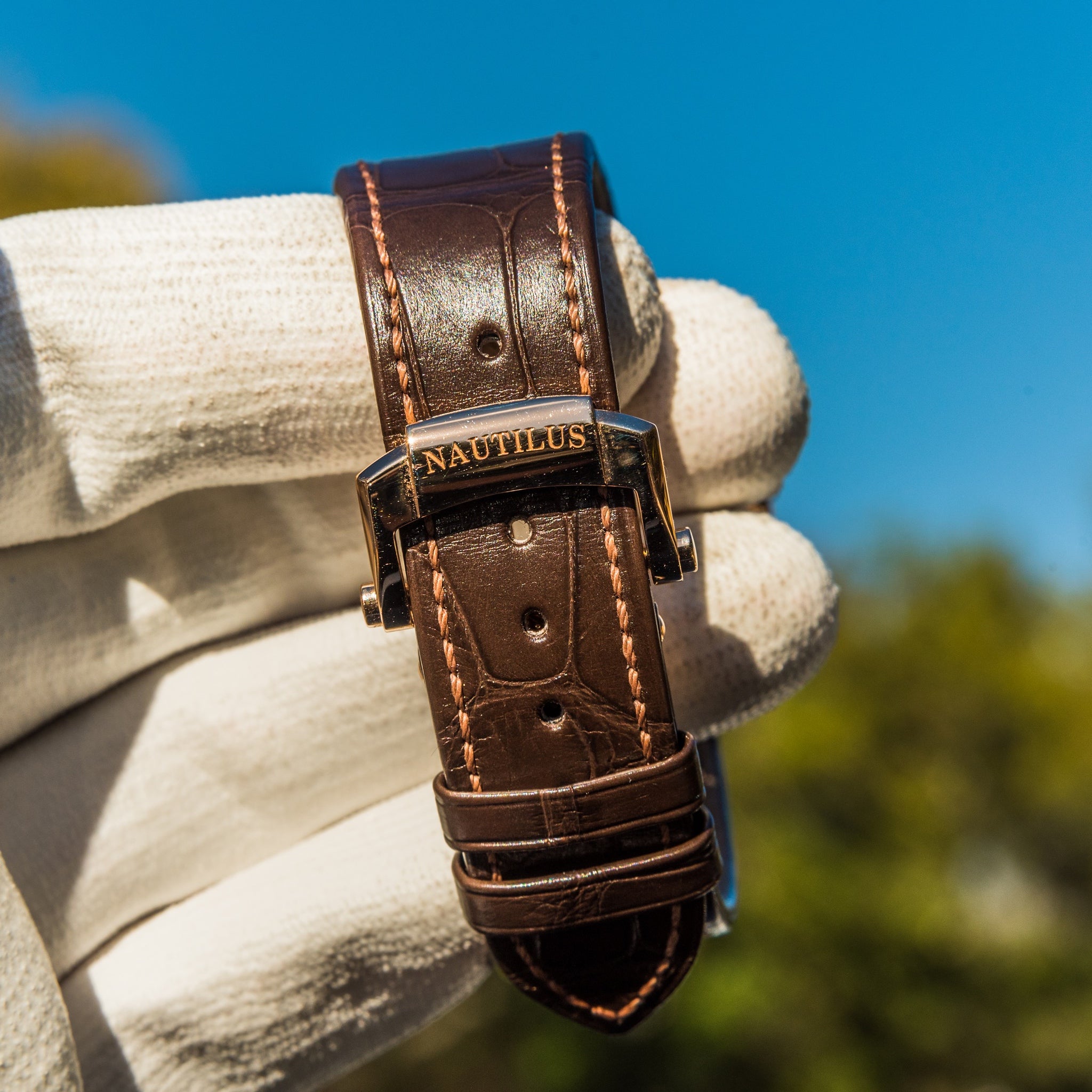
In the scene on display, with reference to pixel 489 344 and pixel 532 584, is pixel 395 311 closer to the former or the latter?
pixel 489 344

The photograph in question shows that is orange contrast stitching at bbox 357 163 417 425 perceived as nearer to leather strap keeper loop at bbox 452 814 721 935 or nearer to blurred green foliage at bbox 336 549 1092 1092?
leather strap keeper loop at bbox 452 814 721 935

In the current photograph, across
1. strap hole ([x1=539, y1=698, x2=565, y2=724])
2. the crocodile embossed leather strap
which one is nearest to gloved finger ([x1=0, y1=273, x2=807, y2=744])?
the crocodile embossed leather strap

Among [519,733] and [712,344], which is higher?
[712,344]

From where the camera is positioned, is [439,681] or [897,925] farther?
[897,925]

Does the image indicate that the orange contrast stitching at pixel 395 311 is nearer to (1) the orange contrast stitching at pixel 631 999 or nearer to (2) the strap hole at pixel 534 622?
(2) the strap hole at pixel 534 622

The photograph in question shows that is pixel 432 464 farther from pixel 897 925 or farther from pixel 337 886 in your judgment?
pixel 897 925

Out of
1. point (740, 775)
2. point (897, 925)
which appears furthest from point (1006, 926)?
point (740, 775)

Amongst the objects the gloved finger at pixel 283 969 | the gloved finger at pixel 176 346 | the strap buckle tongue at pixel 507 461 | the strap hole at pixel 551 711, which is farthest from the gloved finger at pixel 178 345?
the gloved finger at pixel 283 969
